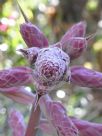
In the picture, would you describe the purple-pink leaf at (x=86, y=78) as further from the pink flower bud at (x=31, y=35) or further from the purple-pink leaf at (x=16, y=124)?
the purple-pink leaf at (x=16, y=124)

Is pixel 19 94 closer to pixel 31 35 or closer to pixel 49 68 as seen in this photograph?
pixel 31 35

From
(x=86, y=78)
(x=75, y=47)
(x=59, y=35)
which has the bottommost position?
(x=59, y=35)

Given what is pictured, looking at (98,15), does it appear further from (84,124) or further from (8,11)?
(84,124)

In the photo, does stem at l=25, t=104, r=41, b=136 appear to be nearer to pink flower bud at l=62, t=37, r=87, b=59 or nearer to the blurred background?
pink flower bud at l=62, t=37, r=87, b=59

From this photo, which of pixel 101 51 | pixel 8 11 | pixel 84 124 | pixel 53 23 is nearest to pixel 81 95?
pixel 101 51

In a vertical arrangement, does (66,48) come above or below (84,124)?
above

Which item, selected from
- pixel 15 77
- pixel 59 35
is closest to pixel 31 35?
pixel 15 77
